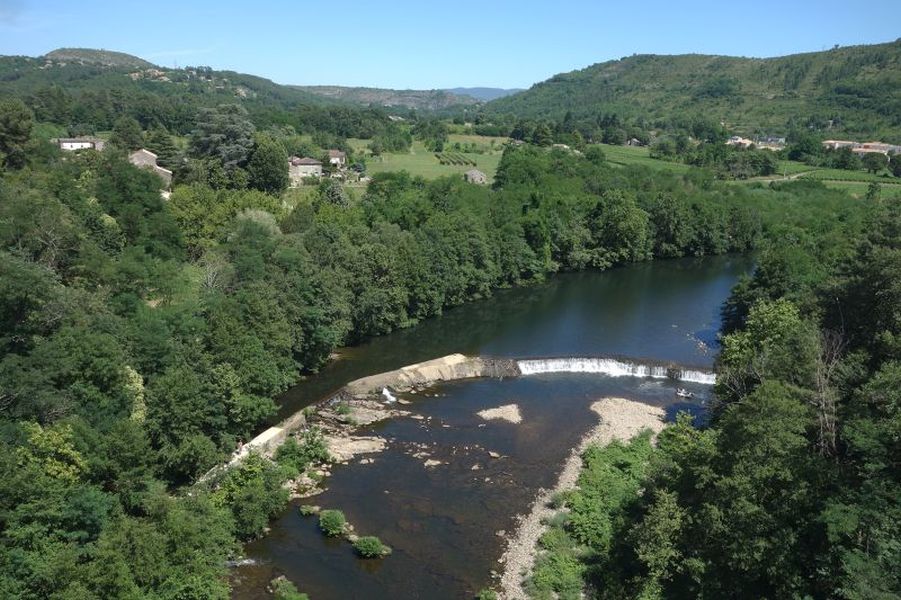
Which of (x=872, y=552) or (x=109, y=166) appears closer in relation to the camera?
(x=872, y=552)

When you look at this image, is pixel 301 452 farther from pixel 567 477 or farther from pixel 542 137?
pixel 542 137

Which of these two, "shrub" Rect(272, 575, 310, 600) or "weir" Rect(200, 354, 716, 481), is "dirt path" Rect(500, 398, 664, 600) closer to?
"weir" Rect(200, 354, 716, 481)

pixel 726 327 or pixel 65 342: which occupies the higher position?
pixel 65 342

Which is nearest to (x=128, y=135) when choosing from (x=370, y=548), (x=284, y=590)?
(x=370, y=548)

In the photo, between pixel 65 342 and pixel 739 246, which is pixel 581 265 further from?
pixel 65 342

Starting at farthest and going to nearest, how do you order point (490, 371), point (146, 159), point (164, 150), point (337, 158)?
point (337, 158) < point (164, 150) < point (146, 159) < point (490, 371)

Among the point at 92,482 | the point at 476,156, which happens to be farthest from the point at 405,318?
the point at 476,156

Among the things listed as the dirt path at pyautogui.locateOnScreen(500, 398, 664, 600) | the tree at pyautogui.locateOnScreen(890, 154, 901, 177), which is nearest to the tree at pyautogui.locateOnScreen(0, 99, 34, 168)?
the dirt path at pyautogui.locateOnScreen(500, 398, 664, 600)
